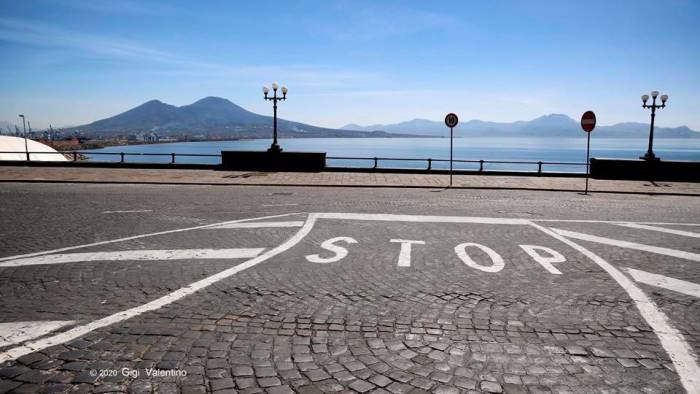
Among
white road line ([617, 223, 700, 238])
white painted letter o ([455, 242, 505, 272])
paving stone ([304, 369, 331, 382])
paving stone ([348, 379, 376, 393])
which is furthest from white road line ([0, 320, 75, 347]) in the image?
white road line ([617, 223, 700, 238])

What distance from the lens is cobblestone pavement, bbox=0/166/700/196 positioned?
1789cm

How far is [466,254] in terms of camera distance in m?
6.87

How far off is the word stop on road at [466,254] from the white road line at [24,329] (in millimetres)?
3312

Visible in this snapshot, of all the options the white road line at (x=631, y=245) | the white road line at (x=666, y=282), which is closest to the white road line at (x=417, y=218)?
the white road line at (x=631, y=245)

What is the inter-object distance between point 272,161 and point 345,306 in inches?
770

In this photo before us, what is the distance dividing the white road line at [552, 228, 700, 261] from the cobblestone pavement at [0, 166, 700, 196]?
9.13 m

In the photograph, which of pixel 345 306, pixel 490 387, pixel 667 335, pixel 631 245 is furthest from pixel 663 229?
pixel 490 387

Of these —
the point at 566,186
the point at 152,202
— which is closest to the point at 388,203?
the point at 152,202

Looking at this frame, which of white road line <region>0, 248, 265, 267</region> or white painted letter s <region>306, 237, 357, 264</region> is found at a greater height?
white road line <region>0, 248, 265, 267</region>

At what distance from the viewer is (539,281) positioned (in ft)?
18.3

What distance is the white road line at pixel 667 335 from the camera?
3.28 metres

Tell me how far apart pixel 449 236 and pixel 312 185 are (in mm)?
10054

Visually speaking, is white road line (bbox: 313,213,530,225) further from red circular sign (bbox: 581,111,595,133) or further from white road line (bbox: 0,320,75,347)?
red circular sign (bbox: 581,111,595,133)

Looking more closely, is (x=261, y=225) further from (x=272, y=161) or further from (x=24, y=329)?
(x=272, y=161)
